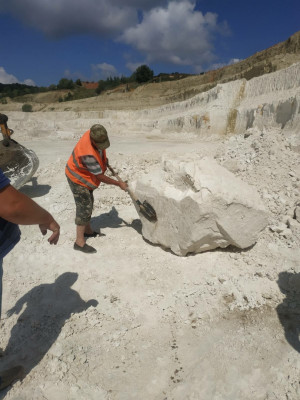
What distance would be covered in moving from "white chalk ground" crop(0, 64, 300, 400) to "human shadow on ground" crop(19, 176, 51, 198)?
1.70 m

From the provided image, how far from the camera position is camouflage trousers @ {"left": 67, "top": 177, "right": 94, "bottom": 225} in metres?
3.40

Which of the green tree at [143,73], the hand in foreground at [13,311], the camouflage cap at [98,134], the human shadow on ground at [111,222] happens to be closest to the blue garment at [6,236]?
the hand in foreground at [13,311]

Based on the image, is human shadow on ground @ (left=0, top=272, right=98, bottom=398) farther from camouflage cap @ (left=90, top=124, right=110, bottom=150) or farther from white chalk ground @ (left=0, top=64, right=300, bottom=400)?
camouflage cap @ (left=90, top=124, right=110, bottom=150)

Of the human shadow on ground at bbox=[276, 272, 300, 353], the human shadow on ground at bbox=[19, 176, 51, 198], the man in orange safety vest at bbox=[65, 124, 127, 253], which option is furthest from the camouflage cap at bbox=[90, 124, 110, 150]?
the human shadow on ground at bbox=[19, 176, 51, 198]

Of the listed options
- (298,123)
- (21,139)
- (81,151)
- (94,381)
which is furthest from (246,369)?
(21,139)

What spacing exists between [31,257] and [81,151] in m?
1.64

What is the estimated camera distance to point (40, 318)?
2.61 meters

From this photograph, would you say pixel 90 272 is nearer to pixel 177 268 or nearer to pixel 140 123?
pixel 177 268

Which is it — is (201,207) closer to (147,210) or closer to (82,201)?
(147,210)

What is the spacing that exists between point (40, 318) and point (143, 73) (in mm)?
31965

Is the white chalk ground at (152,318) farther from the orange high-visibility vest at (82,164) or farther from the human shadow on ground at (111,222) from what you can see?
the orange high-visibility vest at (82,164)

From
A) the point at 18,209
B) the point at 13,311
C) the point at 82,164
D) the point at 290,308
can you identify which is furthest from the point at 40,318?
the point at 290,308

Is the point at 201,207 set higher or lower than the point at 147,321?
higher

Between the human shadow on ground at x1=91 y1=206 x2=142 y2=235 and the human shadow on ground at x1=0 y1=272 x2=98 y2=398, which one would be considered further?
the human shadow on ground at x1=91 y1=206 x2=142 y2=235
